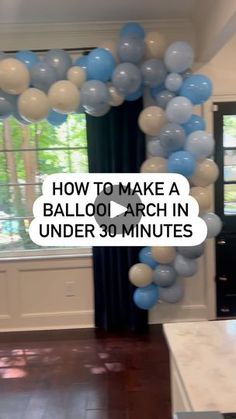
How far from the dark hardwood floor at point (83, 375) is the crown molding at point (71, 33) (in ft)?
7.79

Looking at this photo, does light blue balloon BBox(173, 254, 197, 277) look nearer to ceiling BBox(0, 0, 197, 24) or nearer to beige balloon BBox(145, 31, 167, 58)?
beige balloon BBox(145, 31, 167, 58)

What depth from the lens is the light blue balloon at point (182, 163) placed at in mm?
2873

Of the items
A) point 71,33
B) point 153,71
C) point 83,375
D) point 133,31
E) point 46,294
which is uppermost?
point 71,33

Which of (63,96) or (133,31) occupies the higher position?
(133,31)

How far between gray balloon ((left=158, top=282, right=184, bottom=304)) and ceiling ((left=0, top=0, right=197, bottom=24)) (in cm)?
202

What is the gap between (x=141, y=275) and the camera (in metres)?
3.25

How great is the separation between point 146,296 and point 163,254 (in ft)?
1.25

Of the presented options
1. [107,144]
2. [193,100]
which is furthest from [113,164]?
[193,100]

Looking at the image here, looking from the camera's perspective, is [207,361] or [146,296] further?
[146,296]

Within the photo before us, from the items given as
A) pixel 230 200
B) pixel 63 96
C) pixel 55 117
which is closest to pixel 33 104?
pixel 63 96

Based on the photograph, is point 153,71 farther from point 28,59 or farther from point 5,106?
point 5,106

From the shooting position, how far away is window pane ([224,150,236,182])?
12.0 ft

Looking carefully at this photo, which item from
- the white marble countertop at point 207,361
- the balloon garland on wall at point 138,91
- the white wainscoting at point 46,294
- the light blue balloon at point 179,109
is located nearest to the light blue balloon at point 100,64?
the balloon garland on wall at point 138,91

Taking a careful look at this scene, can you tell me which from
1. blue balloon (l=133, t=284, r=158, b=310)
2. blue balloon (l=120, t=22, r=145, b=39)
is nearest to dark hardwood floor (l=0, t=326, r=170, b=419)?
blue balloon (l=133, t=284, r=158, b=310)
